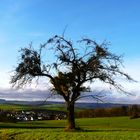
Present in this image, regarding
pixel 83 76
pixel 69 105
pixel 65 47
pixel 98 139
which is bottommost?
pixel 98 139

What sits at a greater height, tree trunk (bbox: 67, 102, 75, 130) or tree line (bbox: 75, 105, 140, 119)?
tree line (bbox: 75, 105, 140, 119)

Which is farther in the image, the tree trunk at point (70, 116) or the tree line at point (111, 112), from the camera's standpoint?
the tree line at point (111, 112)

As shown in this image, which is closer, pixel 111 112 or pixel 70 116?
pixel 70 116

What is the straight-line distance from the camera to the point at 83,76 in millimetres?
54406

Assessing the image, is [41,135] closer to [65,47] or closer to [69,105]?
[69,105]

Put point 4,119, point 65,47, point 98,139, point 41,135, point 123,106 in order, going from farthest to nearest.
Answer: point 123,106
point 4,119
point 65,47
point 41,135
point 98,139

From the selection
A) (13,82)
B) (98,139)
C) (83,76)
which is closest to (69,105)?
(83,76)

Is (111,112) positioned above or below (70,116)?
above

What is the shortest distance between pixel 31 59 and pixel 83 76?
6452mm

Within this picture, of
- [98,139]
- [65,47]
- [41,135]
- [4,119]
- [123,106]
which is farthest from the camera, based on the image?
[123,106]

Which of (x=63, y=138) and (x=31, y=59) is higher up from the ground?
(x=31, y=59)

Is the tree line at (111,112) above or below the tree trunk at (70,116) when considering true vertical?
above

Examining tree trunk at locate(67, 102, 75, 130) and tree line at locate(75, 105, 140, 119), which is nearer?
tree trunk at locate(67, 102, 75, 130)

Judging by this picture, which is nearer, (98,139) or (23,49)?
(98,139)
